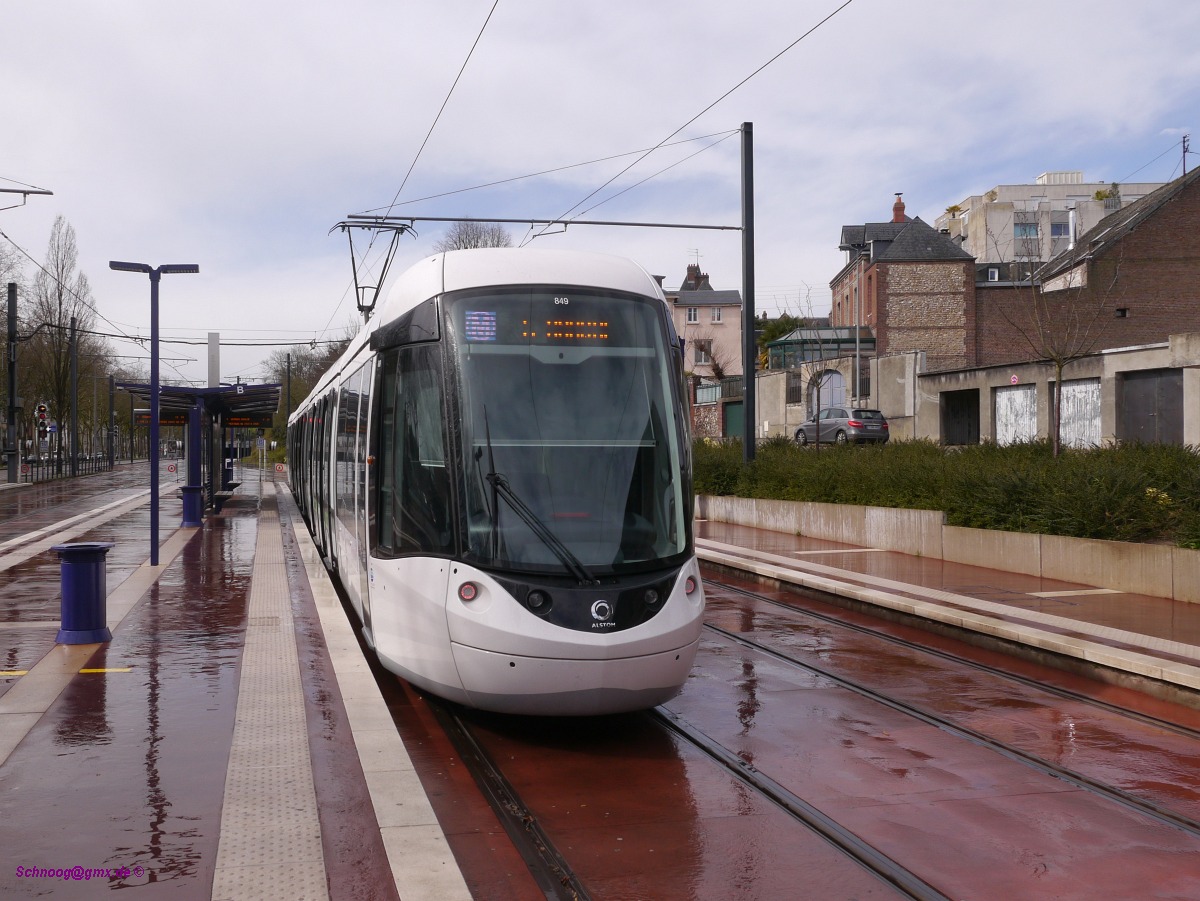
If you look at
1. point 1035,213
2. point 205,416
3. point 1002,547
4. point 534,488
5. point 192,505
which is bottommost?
point 1002,547

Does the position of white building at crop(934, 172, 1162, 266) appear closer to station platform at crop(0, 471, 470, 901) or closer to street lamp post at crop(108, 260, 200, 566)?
street lamp post at crop(108, 260, 200, 566)

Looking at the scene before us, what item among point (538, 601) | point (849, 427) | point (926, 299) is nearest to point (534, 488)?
point (538, 601)

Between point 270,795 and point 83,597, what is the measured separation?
5.31 meters

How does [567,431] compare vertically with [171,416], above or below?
below

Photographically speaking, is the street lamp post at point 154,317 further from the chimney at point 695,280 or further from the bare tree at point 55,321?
the chimney at point 695,280

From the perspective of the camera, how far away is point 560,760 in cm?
694

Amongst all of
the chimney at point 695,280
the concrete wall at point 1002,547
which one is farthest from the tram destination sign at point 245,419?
the chimney at point 695,280

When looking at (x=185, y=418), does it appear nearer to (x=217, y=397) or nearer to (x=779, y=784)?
(x=217, y=397)

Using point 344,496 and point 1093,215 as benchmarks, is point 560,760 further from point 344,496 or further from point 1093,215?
point 1093,215

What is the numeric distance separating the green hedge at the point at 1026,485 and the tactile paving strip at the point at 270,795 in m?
9.38

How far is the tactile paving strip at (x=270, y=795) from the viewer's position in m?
4.86

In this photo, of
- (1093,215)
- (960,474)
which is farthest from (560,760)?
(1093,215)

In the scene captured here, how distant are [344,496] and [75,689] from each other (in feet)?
12.1

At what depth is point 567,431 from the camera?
723 centimetres
